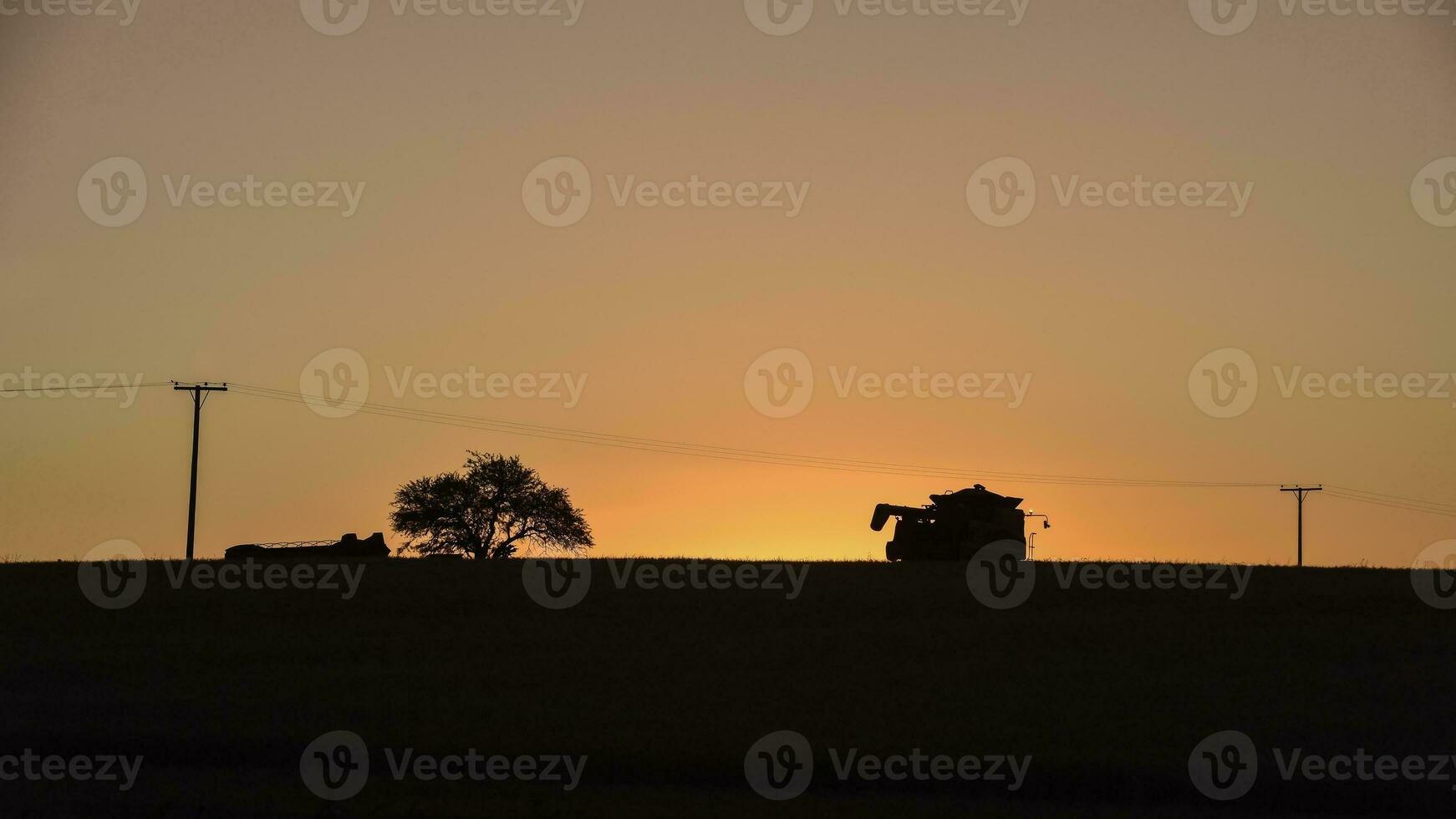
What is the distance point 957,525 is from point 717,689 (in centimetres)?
2494

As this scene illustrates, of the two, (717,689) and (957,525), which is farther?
(957,525)

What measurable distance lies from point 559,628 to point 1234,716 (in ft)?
53.3

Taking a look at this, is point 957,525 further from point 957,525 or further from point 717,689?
point 717,689

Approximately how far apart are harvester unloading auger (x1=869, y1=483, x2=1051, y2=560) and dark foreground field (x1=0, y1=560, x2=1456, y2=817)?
26.6 ft

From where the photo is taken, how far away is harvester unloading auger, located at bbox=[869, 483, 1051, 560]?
164ft

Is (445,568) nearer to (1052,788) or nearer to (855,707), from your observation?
(855,707)

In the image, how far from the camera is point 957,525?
50094mm

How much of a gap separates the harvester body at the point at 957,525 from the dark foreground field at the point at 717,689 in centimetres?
812

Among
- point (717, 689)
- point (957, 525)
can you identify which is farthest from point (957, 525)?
point (717, 689)

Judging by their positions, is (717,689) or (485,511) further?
(485,511)

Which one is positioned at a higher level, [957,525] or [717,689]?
[957,525]

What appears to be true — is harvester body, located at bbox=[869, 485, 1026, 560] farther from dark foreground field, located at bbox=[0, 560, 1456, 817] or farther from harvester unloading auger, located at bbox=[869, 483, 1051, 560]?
dark foreground field, located at bbox=[0, 560, 1456, 817]

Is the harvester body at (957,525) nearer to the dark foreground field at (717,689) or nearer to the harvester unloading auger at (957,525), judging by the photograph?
the harvester unloading auger at (957,525)

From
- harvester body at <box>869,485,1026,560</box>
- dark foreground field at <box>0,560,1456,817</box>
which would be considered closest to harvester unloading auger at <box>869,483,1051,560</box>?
harvester body at <box>869,485,1026,560</box>
